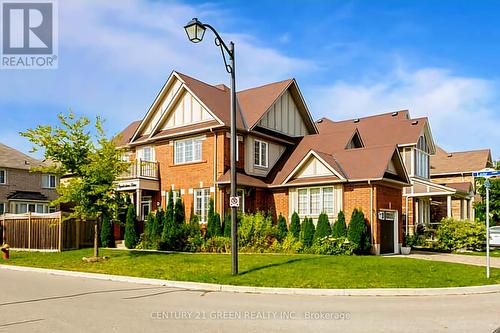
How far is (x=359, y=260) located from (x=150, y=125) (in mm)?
16026

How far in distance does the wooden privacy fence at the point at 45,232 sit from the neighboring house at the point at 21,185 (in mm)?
12380

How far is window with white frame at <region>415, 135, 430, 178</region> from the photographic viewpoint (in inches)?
1349

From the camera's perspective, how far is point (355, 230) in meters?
22.5

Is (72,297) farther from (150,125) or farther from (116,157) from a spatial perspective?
(150,125)

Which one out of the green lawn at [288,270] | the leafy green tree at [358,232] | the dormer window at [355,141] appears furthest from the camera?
the dormer window at [355,141]

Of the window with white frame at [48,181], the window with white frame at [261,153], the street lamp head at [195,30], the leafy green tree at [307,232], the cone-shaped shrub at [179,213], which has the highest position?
the street lamp head at [195,30]

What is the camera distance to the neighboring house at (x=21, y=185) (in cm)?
3951

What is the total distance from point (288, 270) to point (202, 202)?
11289 mm

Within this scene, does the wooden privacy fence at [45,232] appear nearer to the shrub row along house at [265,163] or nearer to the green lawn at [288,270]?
the green lawn at [288,270]

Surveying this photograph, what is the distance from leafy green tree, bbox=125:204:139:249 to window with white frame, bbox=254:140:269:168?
23.3 feet

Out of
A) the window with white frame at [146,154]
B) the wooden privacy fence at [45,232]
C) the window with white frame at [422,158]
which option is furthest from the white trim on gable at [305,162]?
the window with white frame at [422,158]

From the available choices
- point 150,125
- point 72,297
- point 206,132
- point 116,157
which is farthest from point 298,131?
point 72,297

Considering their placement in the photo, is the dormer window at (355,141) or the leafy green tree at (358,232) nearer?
the leafy green tree at (358,232)

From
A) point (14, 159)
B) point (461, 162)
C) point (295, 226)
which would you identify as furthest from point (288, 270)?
point (461, 162)
